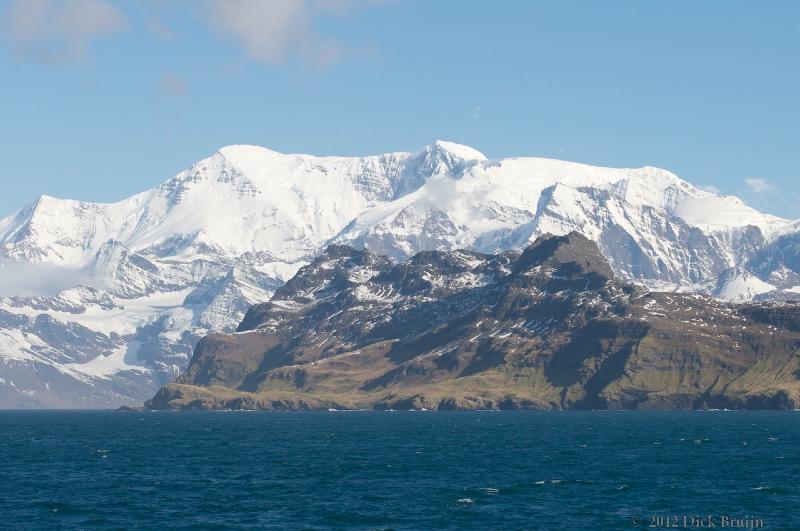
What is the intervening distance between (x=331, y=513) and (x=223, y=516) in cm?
1544

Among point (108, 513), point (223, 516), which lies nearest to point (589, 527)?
point (223, 516)

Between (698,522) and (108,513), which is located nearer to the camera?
(698,522)

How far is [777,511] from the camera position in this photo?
19588cm

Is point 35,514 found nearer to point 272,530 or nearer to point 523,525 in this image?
point 272,530

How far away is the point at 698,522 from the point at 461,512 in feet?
113

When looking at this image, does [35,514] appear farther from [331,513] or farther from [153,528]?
[331,513]

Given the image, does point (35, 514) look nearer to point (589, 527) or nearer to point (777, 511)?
point (589, 527)

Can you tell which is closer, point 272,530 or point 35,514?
point 272,530

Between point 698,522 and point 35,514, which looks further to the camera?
point 35,514

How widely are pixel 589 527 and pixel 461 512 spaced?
22.1 metres

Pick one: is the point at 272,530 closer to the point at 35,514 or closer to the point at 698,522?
the point at 35,514

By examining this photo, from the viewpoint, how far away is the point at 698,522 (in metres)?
184

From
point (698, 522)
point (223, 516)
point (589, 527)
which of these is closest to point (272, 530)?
point (223, 516)

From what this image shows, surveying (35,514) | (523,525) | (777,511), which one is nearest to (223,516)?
(35,514)
